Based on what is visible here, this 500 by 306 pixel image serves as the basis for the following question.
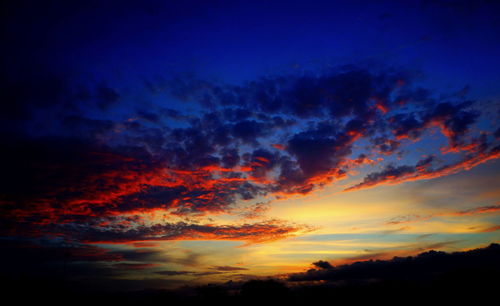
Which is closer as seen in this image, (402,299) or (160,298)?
(402,299)

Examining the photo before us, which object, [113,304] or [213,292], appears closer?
[113,304]

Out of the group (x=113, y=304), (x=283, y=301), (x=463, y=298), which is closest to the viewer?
(x=463, y=298)

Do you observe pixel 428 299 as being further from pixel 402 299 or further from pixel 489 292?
pixel 489 292

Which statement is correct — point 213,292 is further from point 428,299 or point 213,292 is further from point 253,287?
point 428,299

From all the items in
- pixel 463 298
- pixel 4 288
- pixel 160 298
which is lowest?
pixel 160 298

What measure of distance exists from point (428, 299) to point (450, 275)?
1040 centimetres

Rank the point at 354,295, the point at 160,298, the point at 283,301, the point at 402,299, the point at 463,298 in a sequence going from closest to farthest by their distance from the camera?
1. the point at 463,298
2. the point at 402,299
3. the point at 283,301
4. the point at 354,295
5. the point at 160,298

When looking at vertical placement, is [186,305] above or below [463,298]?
below

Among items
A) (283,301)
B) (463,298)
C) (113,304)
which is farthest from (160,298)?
(463,298)

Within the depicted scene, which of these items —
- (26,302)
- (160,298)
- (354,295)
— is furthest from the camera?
(160,298)

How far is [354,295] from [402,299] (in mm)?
20075

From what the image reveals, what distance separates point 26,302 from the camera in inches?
2510

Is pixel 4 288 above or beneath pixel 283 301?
above

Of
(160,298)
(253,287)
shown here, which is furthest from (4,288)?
(253,287)
